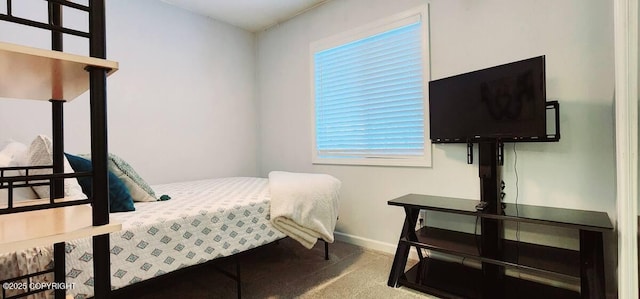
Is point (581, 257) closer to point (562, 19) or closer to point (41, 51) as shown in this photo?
point (562, 19)

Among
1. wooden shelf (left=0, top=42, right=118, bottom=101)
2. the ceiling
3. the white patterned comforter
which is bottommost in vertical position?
the white patterned comforter

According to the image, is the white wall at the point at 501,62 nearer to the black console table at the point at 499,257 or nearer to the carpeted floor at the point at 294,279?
the black console table at the point at 499,257

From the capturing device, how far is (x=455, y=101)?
6.57 feet

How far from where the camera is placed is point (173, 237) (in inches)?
60.6

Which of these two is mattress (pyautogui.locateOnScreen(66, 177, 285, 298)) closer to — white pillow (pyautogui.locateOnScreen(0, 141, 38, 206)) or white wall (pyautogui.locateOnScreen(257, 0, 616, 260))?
white pillow (pyautogui.locateOnScreen(0, 141, 38, 206))

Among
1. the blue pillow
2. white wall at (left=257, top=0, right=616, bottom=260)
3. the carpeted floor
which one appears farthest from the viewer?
the carpeted floor

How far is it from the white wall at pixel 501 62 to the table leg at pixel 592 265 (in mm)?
408

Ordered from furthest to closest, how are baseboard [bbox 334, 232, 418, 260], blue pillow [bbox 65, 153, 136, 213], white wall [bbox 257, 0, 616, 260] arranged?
baseboard [bbox 334, 232, 418, 260]
white wall [bbox 257, 0, 616, 260]
blue pillow [bbox 65, 153, 136, 213]

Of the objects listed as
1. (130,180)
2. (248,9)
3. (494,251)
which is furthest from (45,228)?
(248,9)

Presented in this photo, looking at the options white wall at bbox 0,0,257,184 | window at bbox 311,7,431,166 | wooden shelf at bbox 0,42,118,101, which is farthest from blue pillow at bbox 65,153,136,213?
window at bbox 311,7,431,166

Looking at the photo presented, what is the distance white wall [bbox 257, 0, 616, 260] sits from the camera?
1749mm

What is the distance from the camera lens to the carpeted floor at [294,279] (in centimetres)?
195

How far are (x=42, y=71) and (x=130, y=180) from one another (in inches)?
51.7

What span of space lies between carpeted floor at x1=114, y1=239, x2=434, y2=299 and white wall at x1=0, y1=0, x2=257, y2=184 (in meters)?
1.17
